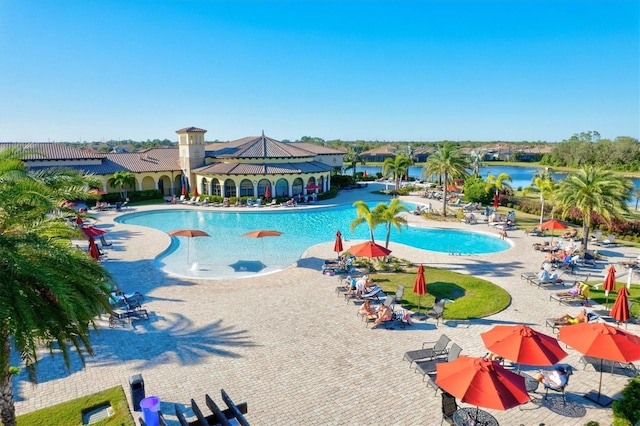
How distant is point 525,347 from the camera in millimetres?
9242

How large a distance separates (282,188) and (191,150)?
11540 millimetres

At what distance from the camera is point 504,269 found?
19938mm

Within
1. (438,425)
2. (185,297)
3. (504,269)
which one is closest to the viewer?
(438,425)

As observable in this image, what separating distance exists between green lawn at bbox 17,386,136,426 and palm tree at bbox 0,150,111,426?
1.24 meters

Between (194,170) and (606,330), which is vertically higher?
(194,170)

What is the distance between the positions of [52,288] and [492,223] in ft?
98.5

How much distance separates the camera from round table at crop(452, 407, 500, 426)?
8.35 metres

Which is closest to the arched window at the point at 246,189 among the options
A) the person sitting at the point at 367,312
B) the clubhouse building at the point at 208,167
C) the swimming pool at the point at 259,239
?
the clubhouse building at the point at 208,167

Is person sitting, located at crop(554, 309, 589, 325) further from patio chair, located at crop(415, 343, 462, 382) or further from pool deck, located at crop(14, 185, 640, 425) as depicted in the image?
patio chair, located at crop(415, 343, 462, 382)

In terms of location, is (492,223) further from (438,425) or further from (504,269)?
(438,425)

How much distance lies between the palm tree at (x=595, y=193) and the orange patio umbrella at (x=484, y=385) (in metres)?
17.2

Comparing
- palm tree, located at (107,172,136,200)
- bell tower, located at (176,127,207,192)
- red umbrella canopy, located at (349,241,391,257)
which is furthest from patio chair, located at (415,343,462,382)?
bell tower, located at (176,127,207,192)

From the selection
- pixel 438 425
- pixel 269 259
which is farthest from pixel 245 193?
pixel 438 425

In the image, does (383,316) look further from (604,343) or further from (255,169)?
(255,169)
